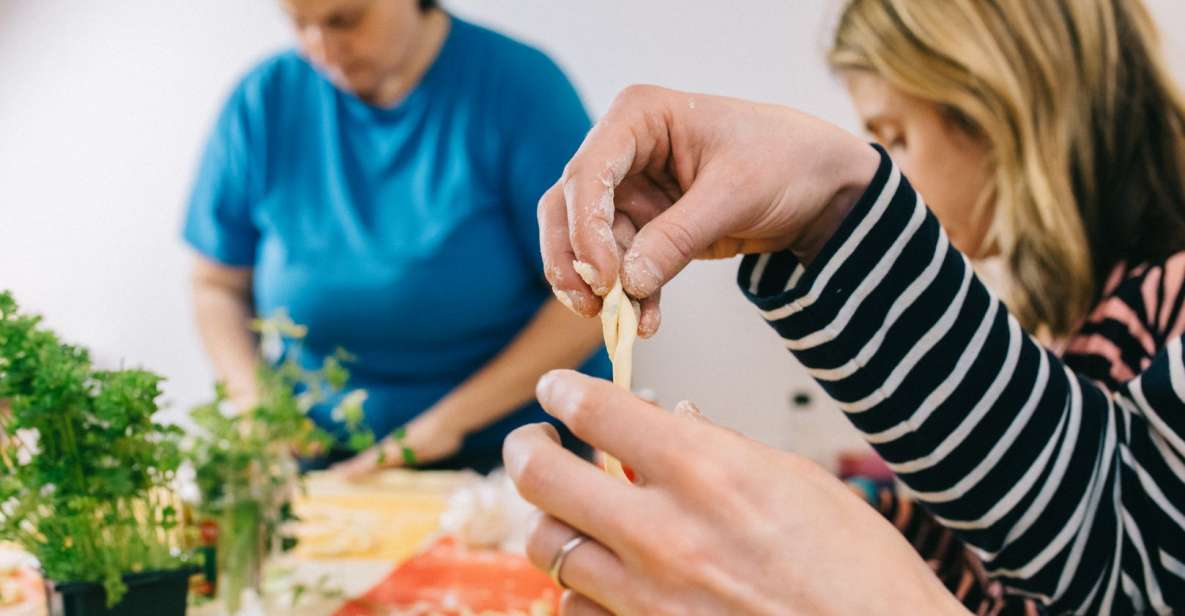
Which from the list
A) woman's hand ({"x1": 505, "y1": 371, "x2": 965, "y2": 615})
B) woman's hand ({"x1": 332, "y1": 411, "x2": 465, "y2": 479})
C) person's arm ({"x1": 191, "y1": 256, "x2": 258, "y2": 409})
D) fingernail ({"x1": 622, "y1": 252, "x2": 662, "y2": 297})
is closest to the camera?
woman's hand ({"x1": 505, "y1": 371, "x2": 965, "y2": 615})

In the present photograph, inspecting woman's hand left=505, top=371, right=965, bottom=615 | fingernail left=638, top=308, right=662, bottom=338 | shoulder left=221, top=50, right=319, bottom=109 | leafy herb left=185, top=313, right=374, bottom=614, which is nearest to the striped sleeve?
fingernail left=638, top=308, right=662, bottom=338

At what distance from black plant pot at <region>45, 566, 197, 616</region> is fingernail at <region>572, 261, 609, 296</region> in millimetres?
378

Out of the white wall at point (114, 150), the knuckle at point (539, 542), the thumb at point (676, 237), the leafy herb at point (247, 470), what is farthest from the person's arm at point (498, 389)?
the white wall at point (114, 150)

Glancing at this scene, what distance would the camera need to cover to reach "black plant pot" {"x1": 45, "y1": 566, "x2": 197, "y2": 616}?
59 centimetres

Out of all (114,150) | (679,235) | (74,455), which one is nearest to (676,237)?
(679,235)

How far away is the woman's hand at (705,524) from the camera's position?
338 mm

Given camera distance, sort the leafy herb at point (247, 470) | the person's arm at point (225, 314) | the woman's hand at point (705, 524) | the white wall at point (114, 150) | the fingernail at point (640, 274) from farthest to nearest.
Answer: the white wall at point (114, 150) < the person's arm at point (225, 314) < the leafy herb at point (247, 470) < the fingernail at point (640, 274) < the woman's hand at point (705, 524)

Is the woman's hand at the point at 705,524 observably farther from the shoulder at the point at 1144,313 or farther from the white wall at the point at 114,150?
the white wall at the point at 114,150

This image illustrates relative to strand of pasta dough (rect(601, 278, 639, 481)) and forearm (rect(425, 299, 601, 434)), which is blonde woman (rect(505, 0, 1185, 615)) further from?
forearm (rect(425, 299, 601, 434))

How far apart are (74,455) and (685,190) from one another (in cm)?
43

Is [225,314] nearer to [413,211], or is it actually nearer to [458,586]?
[413,211]

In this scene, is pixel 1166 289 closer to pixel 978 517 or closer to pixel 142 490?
pixel 978 517

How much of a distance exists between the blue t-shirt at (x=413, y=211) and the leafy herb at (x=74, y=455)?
718 mm

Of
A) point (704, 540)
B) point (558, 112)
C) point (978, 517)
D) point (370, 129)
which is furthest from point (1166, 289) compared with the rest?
point (370, 129)
